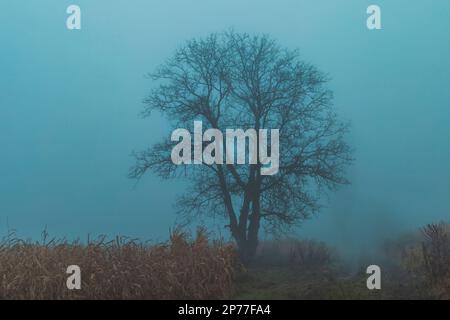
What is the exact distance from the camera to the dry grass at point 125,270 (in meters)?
5.98

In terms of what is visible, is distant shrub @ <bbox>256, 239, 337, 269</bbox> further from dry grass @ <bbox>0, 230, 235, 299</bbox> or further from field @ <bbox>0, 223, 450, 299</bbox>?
dry grass @ <bbox>0, 230, 235, 299</bbox>

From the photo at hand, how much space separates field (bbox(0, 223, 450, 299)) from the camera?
19.6 feet

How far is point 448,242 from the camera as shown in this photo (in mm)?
6281

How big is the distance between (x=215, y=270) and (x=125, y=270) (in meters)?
0.92

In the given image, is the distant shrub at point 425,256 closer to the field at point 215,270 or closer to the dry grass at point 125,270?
the field at point 215,270

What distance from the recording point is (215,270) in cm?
615

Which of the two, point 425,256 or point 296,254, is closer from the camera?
point 425,256

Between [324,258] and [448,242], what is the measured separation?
4.35 feet

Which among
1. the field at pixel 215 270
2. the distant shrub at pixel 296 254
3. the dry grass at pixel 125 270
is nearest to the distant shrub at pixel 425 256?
the field at pixel 215 270

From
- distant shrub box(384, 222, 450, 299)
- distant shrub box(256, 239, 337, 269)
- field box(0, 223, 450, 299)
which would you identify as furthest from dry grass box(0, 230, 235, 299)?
distant shrub box(384, 222, 450, 299)

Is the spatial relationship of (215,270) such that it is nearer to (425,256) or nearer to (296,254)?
(296,254)

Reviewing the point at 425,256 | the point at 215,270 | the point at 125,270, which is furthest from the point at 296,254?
the point at 125,270
